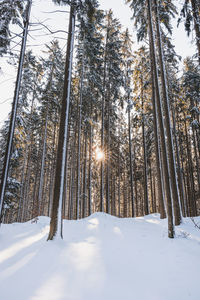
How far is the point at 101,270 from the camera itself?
11.0 feet

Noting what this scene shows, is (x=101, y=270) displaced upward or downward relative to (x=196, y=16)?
downward

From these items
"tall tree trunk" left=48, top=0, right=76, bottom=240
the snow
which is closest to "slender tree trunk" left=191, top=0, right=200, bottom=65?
"tall tree trunk" left=48, top=0, right=76, bottom=240

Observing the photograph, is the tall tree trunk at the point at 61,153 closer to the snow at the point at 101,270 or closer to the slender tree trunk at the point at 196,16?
the snow at the point at 101,270

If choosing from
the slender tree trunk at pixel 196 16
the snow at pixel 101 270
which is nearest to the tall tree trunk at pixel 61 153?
the snow at pixel 101 270

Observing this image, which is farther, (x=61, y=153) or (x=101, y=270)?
(x=61, y=153)

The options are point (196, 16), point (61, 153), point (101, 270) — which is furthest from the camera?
point (196, 16)

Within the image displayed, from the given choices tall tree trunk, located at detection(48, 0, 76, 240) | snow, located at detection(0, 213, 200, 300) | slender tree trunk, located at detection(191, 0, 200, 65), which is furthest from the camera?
slender tree trunk, located at detection(191, 0, 200, 65)

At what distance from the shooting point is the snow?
2621 millimetres

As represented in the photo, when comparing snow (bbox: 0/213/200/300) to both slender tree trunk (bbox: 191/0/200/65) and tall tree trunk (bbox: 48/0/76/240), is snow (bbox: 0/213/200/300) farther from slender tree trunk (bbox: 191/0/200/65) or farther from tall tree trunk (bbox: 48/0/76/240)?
slender tree trunk (bbox: 191/0/200/65)

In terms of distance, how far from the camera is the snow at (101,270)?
262 centimetres

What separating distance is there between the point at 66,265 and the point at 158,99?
6.91 metres

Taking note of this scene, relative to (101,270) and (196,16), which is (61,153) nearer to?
(101,270)

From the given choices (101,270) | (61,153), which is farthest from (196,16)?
(101,270)

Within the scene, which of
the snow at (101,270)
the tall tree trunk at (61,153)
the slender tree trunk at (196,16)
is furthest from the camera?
the slender tree trunk at (196,16)
